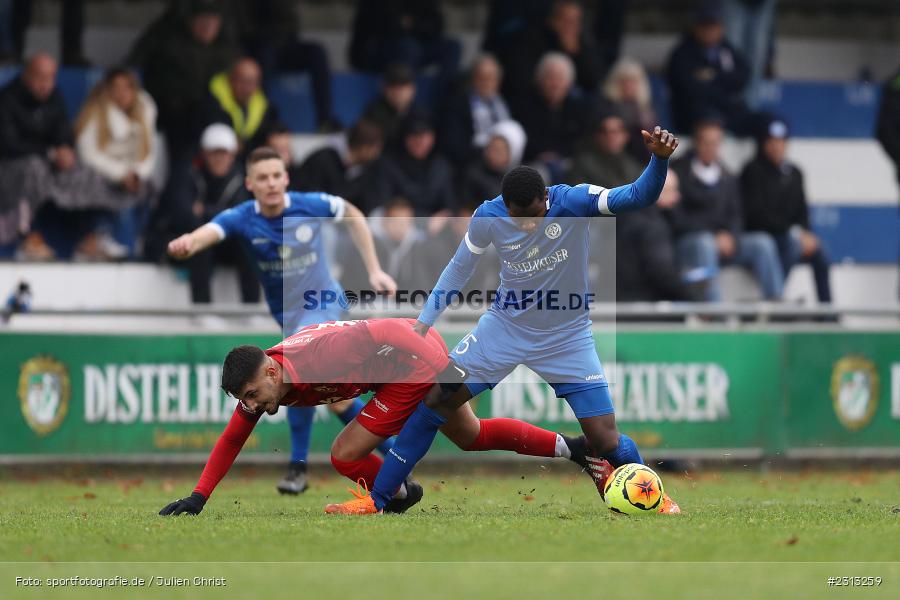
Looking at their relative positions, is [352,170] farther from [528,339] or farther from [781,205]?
[528,339]

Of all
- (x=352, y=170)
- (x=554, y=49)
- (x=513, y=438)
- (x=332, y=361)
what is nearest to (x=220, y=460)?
(x=332, y=361)

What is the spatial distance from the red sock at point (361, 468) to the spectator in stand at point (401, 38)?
7.80 metres

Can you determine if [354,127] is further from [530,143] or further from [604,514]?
[604,514]

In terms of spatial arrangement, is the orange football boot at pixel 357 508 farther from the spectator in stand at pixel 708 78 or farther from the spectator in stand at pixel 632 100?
the spectator in stand at pixel 708 78

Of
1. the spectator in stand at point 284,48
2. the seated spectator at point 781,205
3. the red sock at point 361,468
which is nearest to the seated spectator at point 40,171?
the spectator in stand at point 284,48

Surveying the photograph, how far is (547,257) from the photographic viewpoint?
903cm

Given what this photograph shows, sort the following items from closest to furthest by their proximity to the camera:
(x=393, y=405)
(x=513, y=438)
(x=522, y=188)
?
1. (x=522, y=188)
2. (x=393, y=405)
3. (x=513, y=438)

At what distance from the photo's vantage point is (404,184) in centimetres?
1512

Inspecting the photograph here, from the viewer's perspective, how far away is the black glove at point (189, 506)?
8773 mm

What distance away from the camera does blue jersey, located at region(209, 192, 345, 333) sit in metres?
11.1

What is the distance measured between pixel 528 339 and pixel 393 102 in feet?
23.1

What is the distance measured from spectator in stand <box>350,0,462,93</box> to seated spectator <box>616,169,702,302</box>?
110 inches

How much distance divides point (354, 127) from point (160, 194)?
2016mm

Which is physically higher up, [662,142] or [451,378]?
[662,142]
